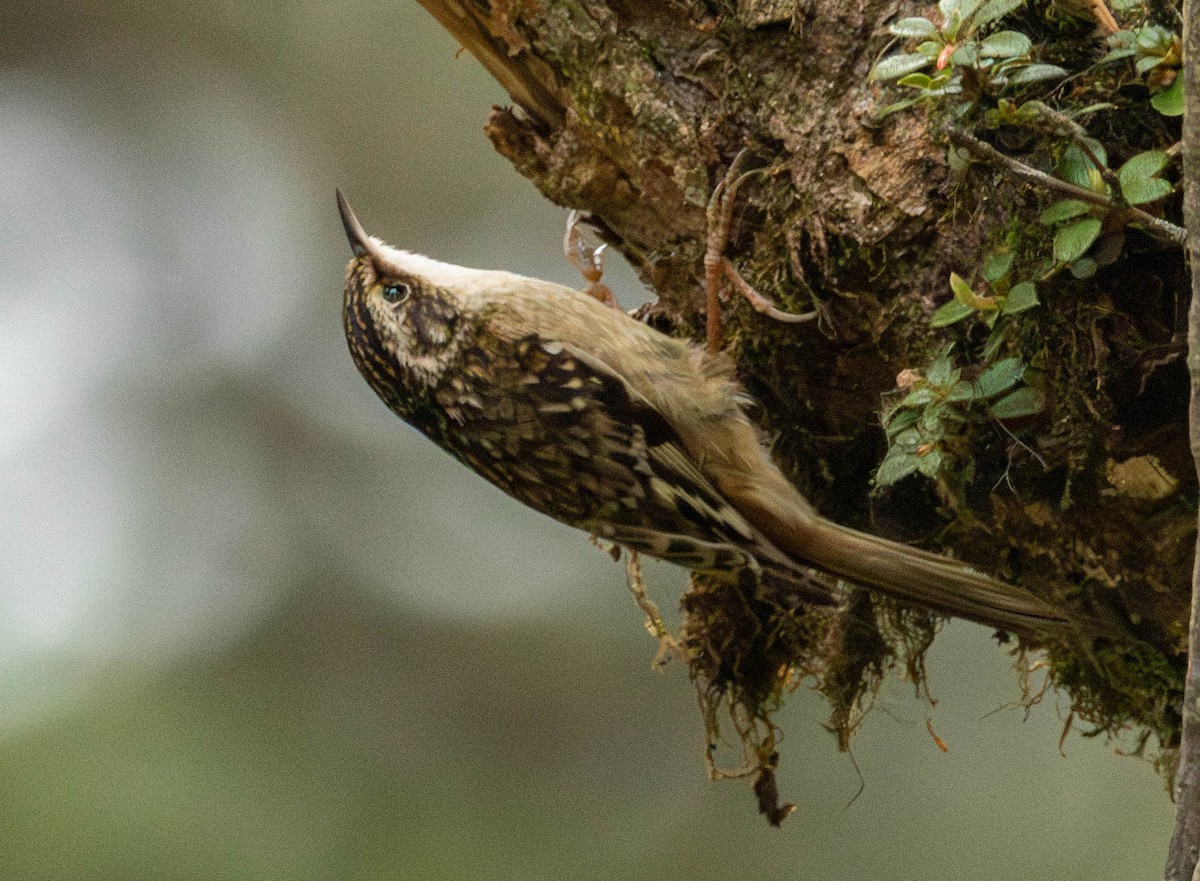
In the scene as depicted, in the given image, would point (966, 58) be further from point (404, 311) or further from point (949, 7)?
point (404, 311)

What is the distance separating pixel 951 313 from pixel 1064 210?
23cm

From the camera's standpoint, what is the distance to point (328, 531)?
208 inches

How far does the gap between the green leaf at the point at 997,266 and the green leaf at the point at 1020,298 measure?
31mm

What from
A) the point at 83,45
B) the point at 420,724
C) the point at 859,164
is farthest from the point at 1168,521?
the point at 83,45

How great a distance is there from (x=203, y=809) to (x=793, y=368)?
9.50 feet

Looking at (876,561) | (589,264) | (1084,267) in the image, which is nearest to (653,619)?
(876,561)

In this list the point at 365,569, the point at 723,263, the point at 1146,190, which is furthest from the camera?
the point at 365,569

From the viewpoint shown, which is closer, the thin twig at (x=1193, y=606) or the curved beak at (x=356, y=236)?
the thin twig at (x=1193, y=606)

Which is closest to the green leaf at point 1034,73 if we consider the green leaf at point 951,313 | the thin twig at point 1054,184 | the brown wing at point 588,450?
the thin twig at point 1054,184

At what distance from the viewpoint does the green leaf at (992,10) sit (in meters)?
1.61

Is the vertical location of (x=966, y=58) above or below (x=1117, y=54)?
above

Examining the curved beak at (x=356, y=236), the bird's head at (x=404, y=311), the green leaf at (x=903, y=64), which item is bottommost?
the green leaf at (x=903, y=64)

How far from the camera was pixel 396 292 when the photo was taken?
2.67 metres

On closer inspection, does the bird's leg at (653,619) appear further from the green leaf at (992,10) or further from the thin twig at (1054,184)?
the green leaf at (992,10)
